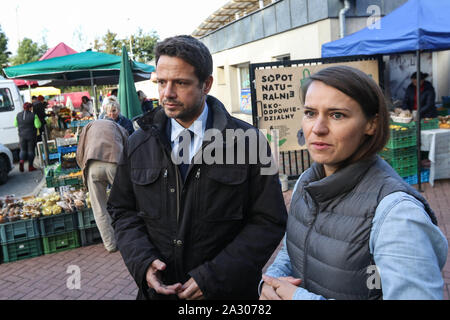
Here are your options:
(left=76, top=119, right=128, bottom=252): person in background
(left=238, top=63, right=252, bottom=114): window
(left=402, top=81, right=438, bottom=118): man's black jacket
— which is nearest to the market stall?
(left=402, top=81, right=438, bottom=118): man's black jacket

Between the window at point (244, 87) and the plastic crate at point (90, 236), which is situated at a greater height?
the window at point (244, 87)

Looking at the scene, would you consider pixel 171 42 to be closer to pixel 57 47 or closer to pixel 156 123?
pixel 156 123

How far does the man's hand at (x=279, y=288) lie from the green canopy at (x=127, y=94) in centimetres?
574

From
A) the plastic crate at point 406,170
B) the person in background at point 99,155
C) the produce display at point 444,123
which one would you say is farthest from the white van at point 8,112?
the produce display at point 444,123

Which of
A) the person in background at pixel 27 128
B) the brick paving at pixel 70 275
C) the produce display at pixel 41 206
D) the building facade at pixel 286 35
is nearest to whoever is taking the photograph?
the brick paving at pixel 70 275

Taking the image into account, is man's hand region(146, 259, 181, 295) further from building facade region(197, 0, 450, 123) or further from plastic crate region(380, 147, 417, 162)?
building facade region(197, 0, 450, 123)

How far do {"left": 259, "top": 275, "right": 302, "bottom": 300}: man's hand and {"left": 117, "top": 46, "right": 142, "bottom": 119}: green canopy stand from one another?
18.8 ft

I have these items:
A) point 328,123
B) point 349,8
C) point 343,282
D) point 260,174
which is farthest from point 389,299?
point 349,8

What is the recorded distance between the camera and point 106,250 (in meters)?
5.45

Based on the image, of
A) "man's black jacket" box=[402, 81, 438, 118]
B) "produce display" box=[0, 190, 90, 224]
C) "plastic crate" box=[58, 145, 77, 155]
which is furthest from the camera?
"man's black jacket" box=[402, 81, 438, 118]

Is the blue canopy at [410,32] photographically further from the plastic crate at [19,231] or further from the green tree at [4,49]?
the green tree at [4,49]

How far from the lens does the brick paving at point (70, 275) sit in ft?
13.8

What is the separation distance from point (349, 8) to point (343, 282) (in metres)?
9.73

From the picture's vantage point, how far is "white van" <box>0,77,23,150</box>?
13.1m
